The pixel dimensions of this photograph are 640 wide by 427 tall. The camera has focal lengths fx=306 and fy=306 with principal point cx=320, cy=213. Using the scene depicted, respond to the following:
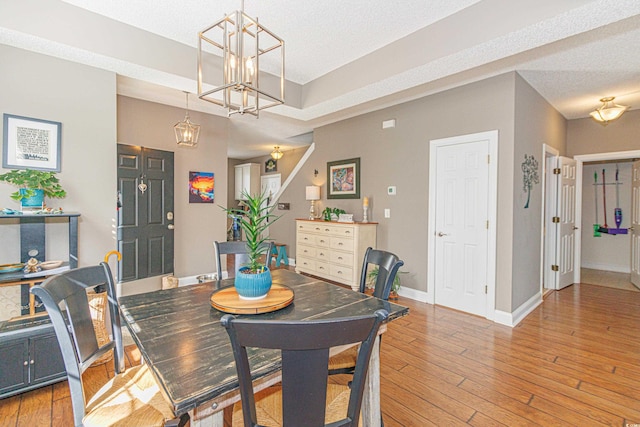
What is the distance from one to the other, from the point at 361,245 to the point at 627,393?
2.85m

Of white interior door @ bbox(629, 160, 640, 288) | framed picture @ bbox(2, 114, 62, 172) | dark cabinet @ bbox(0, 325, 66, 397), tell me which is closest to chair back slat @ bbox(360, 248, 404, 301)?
dark cabinet @ bbox(0, 325, 66, 397)

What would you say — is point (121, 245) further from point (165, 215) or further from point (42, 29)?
point (42, 29)

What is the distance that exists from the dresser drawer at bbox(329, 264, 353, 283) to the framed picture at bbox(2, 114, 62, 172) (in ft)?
11.2

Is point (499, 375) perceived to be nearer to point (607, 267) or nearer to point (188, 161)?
point (188, 161)

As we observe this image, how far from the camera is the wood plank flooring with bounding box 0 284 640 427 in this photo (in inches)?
73.6

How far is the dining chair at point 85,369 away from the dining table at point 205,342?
0.19m

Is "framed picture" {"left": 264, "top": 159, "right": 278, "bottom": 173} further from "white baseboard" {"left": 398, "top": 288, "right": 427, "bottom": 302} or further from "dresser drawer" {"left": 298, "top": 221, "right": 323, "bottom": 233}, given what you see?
"white baseboard" {"left": 398, "top": 288, "right": 427, "bottom": 302}

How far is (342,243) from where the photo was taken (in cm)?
455

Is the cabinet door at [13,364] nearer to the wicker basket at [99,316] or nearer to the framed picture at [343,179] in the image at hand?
the wicker basket at [99,316]

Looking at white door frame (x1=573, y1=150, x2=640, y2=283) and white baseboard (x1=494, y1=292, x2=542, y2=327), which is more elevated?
white door frame (x1=573, y1=150, x2=640, y2=283)

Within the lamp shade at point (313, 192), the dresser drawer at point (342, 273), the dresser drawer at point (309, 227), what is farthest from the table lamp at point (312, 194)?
the dresser drawer at point (342, 273)

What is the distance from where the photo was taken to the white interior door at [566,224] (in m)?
4.51

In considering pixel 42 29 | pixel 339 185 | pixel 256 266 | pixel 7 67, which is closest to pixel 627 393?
pixel 256 266

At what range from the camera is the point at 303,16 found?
2.44 meters
